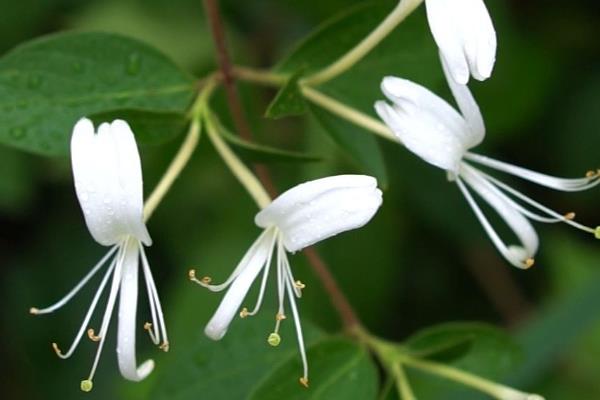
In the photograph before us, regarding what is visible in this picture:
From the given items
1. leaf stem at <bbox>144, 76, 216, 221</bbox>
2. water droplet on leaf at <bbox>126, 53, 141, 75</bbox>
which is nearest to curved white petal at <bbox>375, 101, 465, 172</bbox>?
leaf stem at <bbox>144, 76, 216, 221</bbox>

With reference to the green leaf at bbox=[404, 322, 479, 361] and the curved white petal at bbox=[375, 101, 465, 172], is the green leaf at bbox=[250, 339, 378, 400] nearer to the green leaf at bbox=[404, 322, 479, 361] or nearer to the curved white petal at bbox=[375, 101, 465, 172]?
the green leaf at bbox=[404, 322, 479, 361]

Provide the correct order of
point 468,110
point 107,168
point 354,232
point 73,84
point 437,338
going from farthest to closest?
Result: point 354,232, point 437,338, point 73,84, point 468,110, point 107,168

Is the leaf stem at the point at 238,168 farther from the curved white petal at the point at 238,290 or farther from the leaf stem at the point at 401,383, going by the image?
the leaf stem at the point at 401,383

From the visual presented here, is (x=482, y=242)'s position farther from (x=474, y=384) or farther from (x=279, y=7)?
(x=474, y=384)

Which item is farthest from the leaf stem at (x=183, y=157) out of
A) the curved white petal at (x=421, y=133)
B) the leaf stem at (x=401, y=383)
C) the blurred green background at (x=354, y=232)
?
the blurred green background at (x=354, y=232)

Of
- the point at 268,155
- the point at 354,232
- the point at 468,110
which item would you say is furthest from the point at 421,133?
the point at 354,232

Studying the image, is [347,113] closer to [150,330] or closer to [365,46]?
[365,46]

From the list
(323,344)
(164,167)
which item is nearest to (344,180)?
(323,344)
